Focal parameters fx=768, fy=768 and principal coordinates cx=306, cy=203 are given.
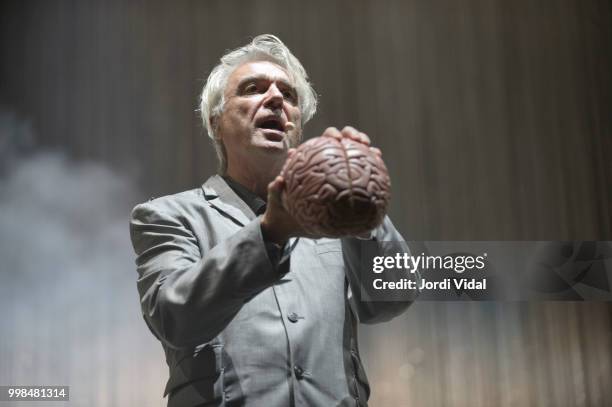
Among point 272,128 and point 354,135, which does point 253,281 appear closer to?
point 354,135

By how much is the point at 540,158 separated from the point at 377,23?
92 centimetres

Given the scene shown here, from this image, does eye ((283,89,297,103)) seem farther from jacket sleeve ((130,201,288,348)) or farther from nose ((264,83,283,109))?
jacket sleeve ((130,201,288,348))

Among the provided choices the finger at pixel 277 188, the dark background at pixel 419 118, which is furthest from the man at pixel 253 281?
the dark background at pixel 419 118

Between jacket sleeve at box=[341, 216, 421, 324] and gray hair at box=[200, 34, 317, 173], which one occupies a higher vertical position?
gray hair at box=[200, 34, 317, 173]

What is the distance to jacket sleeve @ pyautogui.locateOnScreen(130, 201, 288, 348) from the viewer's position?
47.8 inches

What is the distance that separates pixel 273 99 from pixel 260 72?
93 mm

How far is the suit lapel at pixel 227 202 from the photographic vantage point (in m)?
1.61

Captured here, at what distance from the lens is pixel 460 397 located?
3.05 metres

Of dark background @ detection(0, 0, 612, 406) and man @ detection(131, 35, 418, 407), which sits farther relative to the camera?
dark background @ detection(0, 0, 612, 406)

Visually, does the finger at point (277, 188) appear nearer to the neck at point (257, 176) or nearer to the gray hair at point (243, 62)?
the neck at point (257, 176)

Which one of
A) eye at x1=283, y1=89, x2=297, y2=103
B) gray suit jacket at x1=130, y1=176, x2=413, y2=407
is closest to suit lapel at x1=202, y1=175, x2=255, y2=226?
gray suit jacket at x1=130, y1=176, x2=413, y2=407

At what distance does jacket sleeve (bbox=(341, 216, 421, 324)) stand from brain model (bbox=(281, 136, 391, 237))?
0.25m

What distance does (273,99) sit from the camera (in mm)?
1722

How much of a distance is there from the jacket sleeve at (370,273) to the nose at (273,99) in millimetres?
384
